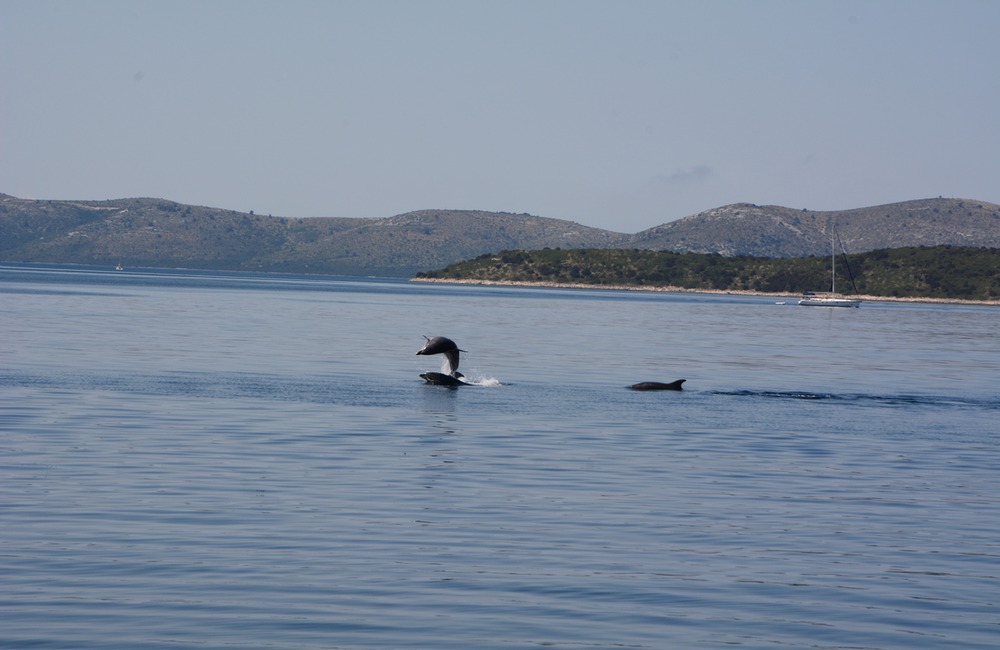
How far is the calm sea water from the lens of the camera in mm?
15477

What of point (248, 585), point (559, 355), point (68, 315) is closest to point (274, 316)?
point (68, 315)

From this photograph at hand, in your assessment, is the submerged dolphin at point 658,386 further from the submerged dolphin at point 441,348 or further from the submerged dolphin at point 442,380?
the submerged dolphin at point 441,348

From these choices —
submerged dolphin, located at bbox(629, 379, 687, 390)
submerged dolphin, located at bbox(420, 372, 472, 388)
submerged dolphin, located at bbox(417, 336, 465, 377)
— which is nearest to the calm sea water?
submerged dolphin, located at bbox(629, 379, 687, 390)

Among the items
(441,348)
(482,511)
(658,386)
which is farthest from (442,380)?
(482,511)

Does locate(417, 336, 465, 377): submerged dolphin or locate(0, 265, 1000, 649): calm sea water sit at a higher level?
locate(417, 336, 465, 377): submerged dolphin

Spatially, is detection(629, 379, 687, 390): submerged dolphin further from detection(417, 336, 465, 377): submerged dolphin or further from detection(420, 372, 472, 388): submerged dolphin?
detection(417, 336, 465, 377): submerged dolphin

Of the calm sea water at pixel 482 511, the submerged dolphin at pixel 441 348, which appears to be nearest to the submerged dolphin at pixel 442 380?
the submerged dolphin at pixel 441 348

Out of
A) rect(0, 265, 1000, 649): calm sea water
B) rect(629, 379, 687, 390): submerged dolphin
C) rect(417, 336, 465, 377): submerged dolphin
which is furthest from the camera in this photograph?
rect(417, 336, 465, 377): submerged dolphin

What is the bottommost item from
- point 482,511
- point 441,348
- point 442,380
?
point 482,511

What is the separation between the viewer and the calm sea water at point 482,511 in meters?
15.5

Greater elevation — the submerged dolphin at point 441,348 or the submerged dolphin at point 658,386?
the submerged dolphin at point 441,348

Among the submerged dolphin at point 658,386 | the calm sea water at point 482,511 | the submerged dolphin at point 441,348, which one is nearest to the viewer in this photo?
the calm sea water at point 482,511

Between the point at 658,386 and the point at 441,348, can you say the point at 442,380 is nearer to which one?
the point at 441,348

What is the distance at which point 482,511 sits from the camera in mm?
22141
